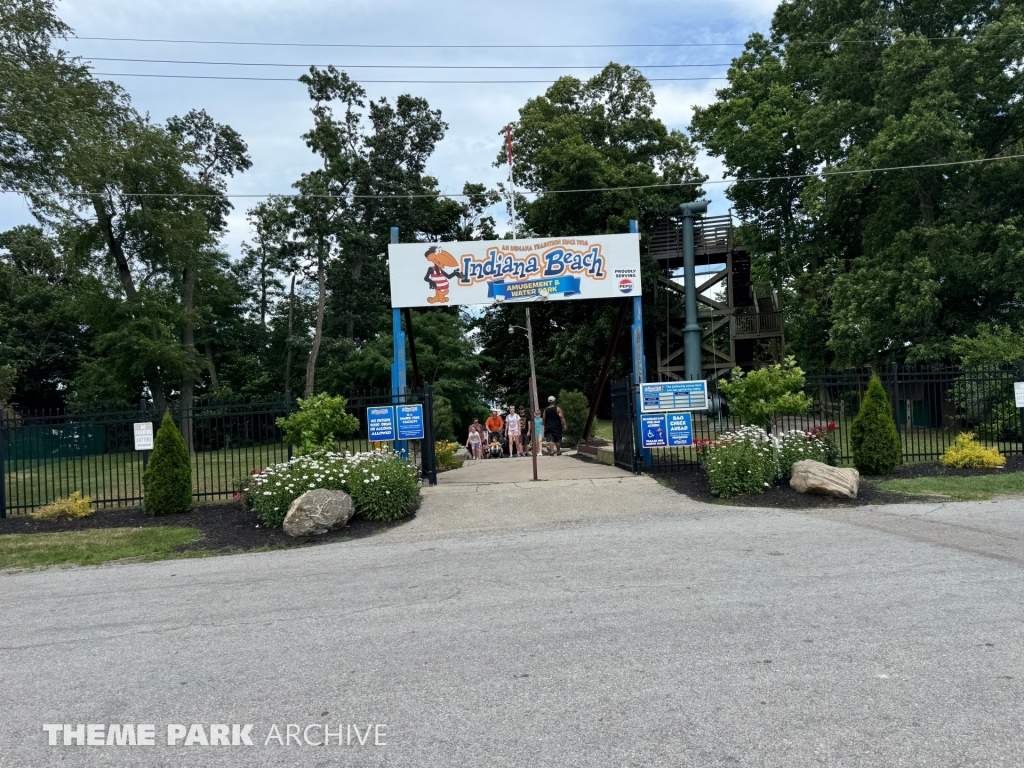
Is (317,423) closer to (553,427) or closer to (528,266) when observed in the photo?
(528,266)

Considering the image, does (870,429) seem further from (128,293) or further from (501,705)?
(128,293)

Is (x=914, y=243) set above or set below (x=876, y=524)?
above

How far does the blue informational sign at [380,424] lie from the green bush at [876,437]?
8.66 meters

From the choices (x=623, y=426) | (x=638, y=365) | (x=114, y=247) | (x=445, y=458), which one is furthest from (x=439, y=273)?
(x=114, y=247)

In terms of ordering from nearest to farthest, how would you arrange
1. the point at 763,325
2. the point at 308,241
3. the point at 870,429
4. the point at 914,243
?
the point at 870,429, the point at 914,243, the point at 763,325, the point at 308,241

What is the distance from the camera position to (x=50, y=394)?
142 ft

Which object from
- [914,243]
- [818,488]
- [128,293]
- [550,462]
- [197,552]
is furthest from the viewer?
[128,293]

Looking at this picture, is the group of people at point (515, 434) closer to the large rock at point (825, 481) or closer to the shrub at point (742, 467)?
the shrub at point (742, 467)

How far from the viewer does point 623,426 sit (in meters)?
15.5

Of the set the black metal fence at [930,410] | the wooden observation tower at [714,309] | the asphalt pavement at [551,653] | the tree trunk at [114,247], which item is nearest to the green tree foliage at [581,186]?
the wooden observation tower at [714,309]

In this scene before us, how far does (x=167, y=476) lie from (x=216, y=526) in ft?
5.96

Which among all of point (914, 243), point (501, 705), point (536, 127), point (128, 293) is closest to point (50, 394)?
point (128, 293)

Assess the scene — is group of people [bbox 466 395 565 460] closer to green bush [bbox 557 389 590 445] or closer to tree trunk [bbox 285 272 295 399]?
green bush [bbox 557 389 590 445]

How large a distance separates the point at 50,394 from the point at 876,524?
4676 cm
